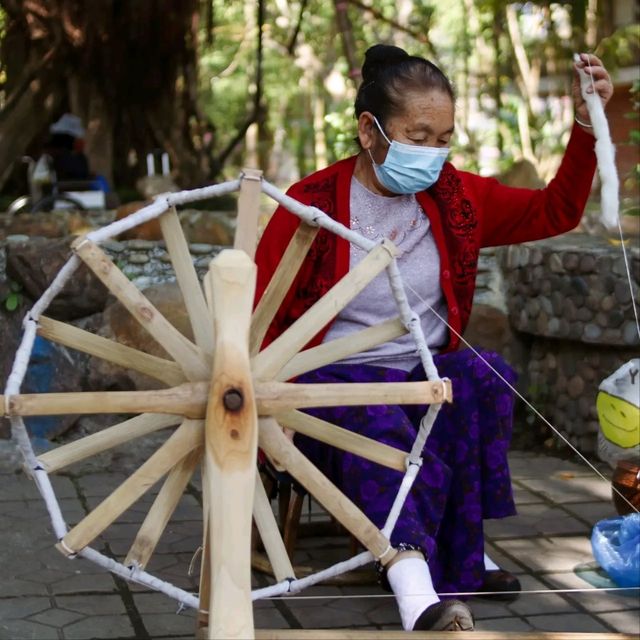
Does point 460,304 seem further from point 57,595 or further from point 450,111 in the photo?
point 57,595

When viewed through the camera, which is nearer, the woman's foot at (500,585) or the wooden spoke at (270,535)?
the wooden spoke at (270,535)

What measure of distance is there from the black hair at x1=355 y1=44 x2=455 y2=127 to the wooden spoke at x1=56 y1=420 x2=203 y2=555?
118 cm

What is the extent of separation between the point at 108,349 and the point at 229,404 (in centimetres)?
41

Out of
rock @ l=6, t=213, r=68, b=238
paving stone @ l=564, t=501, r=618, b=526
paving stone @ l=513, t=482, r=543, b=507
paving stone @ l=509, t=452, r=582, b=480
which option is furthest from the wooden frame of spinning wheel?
rock @ l=6, t=213, r=68, b=238

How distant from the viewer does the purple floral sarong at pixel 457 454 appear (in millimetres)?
3021

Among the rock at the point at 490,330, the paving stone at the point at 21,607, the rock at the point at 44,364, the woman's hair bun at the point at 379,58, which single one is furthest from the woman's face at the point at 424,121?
the rock at the point at 44,364

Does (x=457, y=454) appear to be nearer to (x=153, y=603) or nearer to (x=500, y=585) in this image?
(x=500, y=585)

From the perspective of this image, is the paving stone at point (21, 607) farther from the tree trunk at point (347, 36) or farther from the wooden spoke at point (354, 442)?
the tree trunk at point (347, 36)

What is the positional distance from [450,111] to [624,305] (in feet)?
5.98

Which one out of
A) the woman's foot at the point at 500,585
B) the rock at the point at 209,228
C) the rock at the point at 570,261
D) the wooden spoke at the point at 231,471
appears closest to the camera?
the wooden spoke at the point at 231,471

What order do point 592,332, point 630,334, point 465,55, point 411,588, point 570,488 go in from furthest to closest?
1. point 465,55
2. point 592,332
3. point 630,334
4. point 570,488
5. point 411,588

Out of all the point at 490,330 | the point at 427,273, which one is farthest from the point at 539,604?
the point at 490,330

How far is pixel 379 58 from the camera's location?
3.25 meters

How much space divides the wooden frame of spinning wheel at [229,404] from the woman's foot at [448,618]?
259mm
